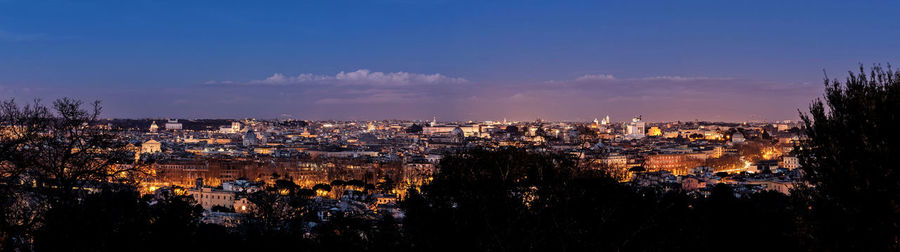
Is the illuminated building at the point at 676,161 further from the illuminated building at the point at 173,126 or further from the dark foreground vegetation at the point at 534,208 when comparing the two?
the illuminated building at the point at 173,126

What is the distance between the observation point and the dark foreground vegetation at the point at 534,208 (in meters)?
6.43

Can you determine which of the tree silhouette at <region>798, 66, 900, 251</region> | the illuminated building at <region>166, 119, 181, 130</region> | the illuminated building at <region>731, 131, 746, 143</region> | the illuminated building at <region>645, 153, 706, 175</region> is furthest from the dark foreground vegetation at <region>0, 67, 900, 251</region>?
the illuminated building at <region>166, 119, 181, 130</region>

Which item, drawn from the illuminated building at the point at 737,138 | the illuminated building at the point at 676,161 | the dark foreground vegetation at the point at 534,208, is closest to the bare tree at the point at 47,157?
the dark foreground vegetation at the point at 534,208

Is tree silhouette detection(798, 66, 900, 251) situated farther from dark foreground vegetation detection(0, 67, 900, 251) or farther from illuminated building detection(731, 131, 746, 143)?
illuminated building detection(731, 131, 746, 143)

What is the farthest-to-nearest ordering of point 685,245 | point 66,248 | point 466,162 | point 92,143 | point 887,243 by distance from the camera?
point 466,162, point 92,143, point 685,245, point 66,248, point 887,243

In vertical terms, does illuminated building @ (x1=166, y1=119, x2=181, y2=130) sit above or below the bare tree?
above

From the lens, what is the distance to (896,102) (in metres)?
6.44

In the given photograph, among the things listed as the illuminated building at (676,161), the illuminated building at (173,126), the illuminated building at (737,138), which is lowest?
the illuminated building at (676,161)

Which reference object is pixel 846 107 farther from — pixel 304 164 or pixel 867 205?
pixel 304 164

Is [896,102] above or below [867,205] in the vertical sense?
above

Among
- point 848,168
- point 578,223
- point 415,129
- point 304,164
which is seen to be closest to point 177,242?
point 578,223

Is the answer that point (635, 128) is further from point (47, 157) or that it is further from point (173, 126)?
point (47, 157)

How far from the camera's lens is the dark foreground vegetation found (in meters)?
6.43

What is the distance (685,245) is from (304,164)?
187ft
